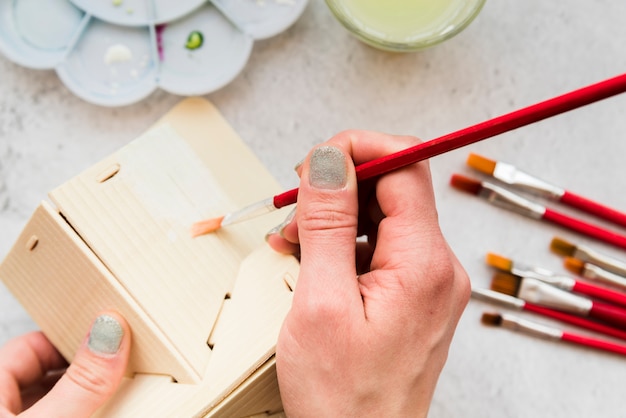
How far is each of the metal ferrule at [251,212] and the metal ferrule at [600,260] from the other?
37 cm

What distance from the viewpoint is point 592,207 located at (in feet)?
2.31

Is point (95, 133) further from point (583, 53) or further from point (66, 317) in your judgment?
point (583, 53)

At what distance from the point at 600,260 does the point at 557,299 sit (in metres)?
0.07

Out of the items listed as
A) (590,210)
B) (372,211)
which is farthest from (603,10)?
(372,211)

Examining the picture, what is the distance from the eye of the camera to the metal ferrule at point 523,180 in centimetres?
70

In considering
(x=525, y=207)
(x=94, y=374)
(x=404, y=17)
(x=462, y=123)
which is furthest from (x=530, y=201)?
(x=94, y=374)

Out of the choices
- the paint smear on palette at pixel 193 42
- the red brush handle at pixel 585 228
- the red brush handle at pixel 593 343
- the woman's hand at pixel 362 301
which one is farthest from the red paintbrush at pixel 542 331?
the paint smear on palette at pixel 193 42

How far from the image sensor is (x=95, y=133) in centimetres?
69

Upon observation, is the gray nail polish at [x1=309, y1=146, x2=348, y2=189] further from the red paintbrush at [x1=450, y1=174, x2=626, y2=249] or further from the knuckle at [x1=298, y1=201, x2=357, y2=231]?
the red paintbrush at [x1=450, y1=174, x2=626, y2=249]

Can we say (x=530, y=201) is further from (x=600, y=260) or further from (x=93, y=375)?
(x=93, y=375)

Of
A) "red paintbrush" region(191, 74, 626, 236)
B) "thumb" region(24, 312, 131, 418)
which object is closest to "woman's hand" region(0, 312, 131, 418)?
"thumb" region(24, 312, 131, 418)

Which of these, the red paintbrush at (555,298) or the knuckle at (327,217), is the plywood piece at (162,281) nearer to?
the knuckle at (327,217)

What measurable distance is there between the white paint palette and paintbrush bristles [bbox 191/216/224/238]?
0.60 feet

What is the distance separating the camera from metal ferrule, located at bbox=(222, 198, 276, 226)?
0.55 meters
